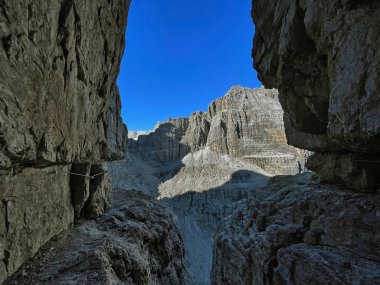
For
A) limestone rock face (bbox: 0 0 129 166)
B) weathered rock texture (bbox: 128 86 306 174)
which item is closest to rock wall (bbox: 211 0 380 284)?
limestone rock face (bbox: 0 0 129 166)

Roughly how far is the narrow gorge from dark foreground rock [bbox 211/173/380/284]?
0.19 feet

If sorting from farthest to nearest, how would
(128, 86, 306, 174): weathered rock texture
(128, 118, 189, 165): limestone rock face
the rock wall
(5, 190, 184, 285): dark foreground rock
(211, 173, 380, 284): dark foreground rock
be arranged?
(128, 118, 189, 165): limestone rock face < (128, 86, 306, 174): weathered rock texture < (211, 173, 380, 284): dark foreground rock < (5, 190, 184, 285): dark foreground rock < the rock wall

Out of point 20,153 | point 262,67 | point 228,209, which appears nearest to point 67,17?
point 20,153

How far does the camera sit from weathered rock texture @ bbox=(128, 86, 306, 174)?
76.0 m

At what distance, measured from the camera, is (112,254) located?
11.2 metres

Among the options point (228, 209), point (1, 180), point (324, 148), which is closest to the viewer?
point (1, 180)

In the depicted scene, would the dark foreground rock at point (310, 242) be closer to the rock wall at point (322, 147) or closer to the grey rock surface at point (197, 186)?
the rock wall at point (322, 147)

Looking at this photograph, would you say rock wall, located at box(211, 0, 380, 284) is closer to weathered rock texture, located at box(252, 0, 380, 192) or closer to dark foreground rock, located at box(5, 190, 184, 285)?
weathered rock texture, located at box(252, 0, 380, 192)

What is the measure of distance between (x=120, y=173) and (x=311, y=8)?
6998 centimetres

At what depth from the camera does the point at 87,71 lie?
41.9 feet

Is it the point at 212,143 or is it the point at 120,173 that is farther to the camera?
the point at 212,143

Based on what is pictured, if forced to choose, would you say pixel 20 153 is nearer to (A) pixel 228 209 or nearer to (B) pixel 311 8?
(B) pixel 311 8

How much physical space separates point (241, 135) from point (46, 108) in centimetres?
7576

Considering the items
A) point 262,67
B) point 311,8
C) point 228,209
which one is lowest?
point 228,209
